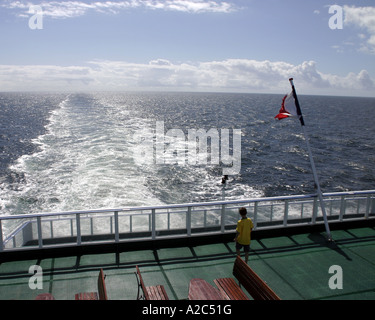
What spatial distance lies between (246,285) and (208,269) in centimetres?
169

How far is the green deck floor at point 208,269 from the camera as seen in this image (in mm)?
6469

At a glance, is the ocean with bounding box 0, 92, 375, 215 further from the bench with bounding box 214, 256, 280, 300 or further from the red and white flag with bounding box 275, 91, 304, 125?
the bench with bounding box 214, 256, 280, 300

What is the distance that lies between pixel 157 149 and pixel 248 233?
29.5 m

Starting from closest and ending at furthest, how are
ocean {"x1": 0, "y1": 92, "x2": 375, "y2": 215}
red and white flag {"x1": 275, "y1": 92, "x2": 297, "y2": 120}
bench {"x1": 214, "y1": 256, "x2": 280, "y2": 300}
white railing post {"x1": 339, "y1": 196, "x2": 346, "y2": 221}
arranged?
bench {"x1": 214, "y1": 256, "x2": 280, "y2": 300}
white railing post {"x1": 339, "y1": 196, "x2": 346, "y2": 221}
red and white flag {"x1": 275, "y1": 92, "x2": 297, "y2": 120}
ocean {"x1": 0, "y1": 92, "x2": 375, "y2": 215}

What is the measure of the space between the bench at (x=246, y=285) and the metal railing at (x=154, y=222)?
7.34 ft

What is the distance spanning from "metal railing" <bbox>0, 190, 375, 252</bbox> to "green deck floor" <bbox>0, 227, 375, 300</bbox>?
401 millimetres

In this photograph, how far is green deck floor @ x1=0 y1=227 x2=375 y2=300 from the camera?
6.47 metres

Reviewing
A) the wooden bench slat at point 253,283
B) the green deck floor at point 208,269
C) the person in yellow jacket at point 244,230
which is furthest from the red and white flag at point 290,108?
the wooden bench slat at point 253,283

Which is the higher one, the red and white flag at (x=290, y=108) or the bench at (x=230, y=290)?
the red and white flag at (x=290, y=108)

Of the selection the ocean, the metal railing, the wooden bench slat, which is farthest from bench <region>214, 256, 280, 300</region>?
the ocean

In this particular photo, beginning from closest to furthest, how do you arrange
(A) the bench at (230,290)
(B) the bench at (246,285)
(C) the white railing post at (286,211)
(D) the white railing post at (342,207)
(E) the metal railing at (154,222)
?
(B) the bench at (246,285) → (A) the bench at (230,290) → (E) the metal railing at (154,222) → (C) the white railing post at (286,211) → (D) the white railing post at (342,207)

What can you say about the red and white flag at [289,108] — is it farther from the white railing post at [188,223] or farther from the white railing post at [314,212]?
the white railing post at [188,223]
